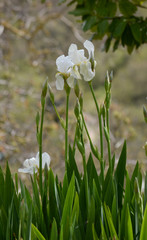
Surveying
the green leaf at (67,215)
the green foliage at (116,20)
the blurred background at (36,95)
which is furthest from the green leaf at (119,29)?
the blurred background at (36,95)

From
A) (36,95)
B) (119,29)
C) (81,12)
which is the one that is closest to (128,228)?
(119,29)

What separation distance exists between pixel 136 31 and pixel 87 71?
29.6 inches

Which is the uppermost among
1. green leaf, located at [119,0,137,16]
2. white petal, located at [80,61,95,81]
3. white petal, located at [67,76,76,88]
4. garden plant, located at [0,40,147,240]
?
green leaf, located at [119,0,137,16]

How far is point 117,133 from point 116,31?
2.42 m

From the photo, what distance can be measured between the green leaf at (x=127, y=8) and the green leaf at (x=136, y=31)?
2.7 inches

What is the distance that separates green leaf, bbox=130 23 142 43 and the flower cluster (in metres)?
0.68

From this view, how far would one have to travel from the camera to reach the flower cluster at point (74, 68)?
3.07ft

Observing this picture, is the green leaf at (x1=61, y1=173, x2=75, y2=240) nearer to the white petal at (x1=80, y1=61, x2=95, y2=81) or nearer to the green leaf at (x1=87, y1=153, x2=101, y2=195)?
the green leaf at (x1=87, y1=153, x2=101, y2=195)

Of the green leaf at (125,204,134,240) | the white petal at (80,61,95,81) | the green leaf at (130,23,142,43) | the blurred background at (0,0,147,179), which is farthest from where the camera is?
the blurred background at (0,0,147,179)

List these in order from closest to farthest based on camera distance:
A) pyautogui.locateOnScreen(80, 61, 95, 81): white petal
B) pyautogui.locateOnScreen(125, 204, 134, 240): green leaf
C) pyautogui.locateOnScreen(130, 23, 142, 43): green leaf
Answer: pyautogui.locateOnScreen(125, 204, 134, 240): green leaf, pyautogui.locateOnScreen(80, 61, 95, 81): white petal, pyautogui.locateOnScreen(130, 23, 142, 43): green leaf

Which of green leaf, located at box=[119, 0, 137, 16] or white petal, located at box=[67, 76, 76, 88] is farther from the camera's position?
green leaf, located at box=[119, 0, 137, 16]

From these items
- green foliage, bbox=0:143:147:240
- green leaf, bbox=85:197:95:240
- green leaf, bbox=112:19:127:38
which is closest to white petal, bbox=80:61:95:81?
green foliage, bbox=0:143:147:240

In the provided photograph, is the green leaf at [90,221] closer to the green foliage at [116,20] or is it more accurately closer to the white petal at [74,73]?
the white petal at [74,73]

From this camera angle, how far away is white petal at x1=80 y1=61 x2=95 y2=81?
93cm
